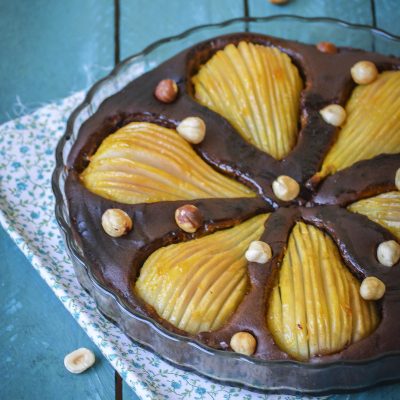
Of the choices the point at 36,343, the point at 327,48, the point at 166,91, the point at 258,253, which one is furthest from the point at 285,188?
the point at 36,343

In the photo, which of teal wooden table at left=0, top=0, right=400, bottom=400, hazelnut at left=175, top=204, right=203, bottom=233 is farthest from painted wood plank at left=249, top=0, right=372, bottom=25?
hazelnut at left=175, top=204, right=203, bottom=233

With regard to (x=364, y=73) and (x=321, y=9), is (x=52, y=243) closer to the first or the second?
(x=364, y=73)

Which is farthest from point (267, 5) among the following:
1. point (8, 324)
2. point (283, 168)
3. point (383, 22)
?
point (8, 324)

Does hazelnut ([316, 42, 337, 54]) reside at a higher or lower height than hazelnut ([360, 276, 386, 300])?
higher

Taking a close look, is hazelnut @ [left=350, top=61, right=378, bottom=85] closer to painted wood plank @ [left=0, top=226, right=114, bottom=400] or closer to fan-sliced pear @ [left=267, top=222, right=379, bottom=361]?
fan-sliced pear @ [left=267, top=222, right=379, bottom=361]

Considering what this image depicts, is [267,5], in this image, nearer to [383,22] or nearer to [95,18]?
[383,22]

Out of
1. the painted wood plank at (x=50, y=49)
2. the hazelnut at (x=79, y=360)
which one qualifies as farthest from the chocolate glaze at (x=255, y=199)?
the painted wood plank at (x=50, y=49)

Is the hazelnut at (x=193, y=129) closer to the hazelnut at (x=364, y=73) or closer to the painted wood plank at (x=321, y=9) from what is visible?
the hazelnut at (x=364, y=73)
